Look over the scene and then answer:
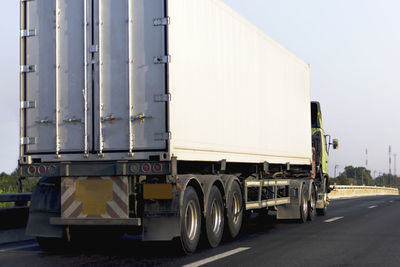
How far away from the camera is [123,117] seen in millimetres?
9859

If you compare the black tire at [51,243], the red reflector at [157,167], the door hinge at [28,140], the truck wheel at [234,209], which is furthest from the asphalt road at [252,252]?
the door hinge at [28,140]

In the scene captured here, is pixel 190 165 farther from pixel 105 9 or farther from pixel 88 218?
pixel 105 9

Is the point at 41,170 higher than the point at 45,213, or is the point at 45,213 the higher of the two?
the point at 41,170

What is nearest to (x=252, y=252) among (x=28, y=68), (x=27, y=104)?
(x=27, y=104)

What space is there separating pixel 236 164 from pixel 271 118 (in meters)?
1.79

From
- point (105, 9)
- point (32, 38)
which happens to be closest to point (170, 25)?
point (105, 9)

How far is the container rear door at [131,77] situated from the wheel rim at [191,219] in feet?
3.84

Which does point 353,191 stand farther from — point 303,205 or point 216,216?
point 216,216

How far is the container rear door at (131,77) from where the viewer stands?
9.67m

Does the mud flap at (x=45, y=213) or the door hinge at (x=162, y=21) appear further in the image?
the mud flap at (x=45, y=213)

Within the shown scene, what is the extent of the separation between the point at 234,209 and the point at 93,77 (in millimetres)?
4034

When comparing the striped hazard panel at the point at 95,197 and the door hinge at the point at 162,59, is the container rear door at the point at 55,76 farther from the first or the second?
the door hinge at the point at 162,59

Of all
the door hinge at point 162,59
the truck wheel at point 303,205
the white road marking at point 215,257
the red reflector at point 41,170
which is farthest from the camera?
the truck wheel at point 303,205

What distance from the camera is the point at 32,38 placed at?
10453 millimetres
